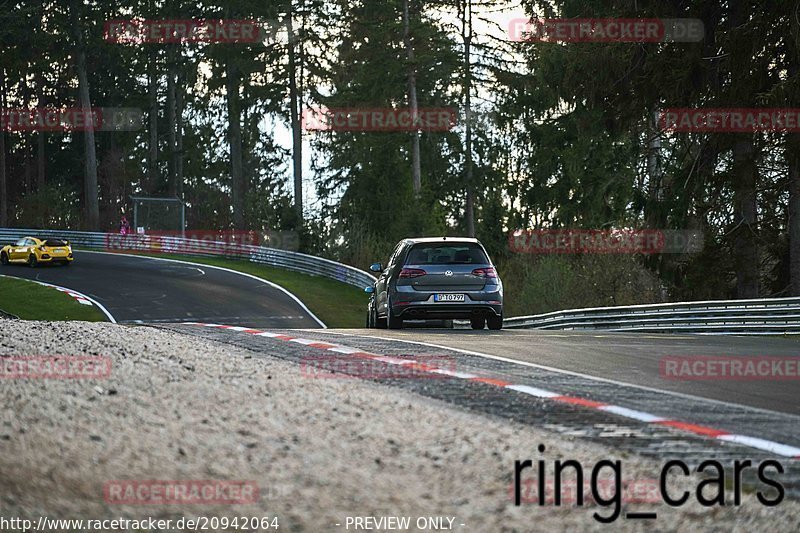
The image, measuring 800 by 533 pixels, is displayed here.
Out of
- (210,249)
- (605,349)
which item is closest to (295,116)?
(210,249)

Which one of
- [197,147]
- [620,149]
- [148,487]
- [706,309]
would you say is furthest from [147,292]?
[197,147]

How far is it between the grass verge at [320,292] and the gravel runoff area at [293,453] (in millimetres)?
26940

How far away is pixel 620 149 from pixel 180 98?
2076 inches

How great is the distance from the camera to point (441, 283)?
19.2 metres

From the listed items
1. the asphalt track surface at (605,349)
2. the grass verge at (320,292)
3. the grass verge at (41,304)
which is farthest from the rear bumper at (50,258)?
the asphalt track surface at (605,349)

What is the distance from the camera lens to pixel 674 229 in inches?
1186

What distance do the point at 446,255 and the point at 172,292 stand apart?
23226mm

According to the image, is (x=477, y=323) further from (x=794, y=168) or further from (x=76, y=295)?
(x=76, y=295)

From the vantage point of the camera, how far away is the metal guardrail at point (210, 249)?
155 feet

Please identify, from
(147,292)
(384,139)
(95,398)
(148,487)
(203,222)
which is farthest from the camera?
(203,222)

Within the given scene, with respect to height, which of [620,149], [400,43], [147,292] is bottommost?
[147,292]

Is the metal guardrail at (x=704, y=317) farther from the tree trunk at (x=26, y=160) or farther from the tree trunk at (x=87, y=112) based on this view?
the tree trunk at (x=26, y=160)

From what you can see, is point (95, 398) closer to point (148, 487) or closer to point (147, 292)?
point (148, 487)

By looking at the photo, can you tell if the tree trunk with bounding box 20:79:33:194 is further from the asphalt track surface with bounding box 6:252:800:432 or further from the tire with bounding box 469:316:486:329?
the tire with bounding box 469:316:486:329
